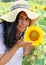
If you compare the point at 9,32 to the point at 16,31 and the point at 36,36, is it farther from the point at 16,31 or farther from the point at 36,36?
the point at 36,36

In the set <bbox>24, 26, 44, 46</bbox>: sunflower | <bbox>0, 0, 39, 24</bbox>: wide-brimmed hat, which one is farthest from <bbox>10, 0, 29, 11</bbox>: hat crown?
<bbox>24, 26, 44, 46</bbox>: sunflower

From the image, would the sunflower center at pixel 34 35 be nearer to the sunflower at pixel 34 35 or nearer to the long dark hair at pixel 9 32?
the sunflower at pixel 34 35

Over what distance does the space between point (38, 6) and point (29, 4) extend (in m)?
0.06

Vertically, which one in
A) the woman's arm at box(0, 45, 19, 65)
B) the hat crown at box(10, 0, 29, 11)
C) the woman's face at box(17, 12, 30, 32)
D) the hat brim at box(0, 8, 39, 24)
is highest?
the hat crown at box(10, 0, 29, 11)

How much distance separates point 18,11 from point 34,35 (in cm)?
18

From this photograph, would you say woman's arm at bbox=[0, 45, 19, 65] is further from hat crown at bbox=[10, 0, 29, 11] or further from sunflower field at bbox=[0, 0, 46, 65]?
hat crown at bbox=[10, 0, 29, 11]

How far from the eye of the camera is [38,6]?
162cm

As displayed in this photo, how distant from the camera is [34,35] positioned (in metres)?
1.58

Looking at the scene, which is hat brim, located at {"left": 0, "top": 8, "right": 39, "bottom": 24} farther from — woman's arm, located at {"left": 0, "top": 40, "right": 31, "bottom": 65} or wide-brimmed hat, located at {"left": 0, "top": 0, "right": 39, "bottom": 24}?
woman's arm, located at {"left": 0, "top": 40, "right": 31, "bottom": 65}

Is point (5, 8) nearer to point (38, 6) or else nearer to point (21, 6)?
point (21, 6)

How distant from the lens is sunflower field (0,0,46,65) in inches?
62.0

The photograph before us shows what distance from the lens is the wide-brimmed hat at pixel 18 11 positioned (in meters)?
1.52

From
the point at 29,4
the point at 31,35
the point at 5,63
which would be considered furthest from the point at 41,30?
the point at 5,63

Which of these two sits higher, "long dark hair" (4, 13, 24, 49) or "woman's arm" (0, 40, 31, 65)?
"long dark hair" (4, 13, 24, 49)
